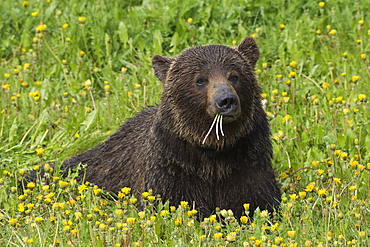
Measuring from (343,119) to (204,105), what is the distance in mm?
2115

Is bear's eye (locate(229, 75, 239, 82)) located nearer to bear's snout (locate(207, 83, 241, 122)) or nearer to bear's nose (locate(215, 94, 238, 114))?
bear's snout (locate(207, 83, 241, 122))

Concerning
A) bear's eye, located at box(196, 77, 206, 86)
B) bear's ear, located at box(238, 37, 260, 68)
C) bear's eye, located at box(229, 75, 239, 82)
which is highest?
bear's ear, located at box(238, 37, 260, 68)

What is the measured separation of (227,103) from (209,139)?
0.48 m

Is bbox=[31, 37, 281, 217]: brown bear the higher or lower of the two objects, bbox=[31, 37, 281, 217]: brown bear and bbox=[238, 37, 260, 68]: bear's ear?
the lower

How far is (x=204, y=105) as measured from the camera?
4727 millimetres

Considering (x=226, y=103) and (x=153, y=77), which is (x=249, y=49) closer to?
(x=226, y=103)

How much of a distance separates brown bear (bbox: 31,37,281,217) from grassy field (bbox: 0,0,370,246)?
341mm

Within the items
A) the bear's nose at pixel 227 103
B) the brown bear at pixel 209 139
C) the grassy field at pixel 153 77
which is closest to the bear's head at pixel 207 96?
the brown bear at pixel 209 139

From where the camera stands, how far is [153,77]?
24.7 ft

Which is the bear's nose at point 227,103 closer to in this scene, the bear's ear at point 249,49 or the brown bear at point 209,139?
the brown bear at point 209,139

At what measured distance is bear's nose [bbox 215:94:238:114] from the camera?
4402 millimetres

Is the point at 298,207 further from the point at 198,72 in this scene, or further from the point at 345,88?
the point at 345,88

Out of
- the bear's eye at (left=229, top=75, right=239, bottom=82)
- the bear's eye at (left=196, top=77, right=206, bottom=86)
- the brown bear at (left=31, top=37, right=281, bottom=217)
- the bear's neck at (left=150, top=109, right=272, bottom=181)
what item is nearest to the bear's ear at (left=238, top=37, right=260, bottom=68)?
the brown bear at (left=31, top=37, right=281, bottom=217)

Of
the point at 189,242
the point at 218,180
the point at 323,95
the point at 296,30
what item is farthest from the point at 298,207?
the point at 296,30
